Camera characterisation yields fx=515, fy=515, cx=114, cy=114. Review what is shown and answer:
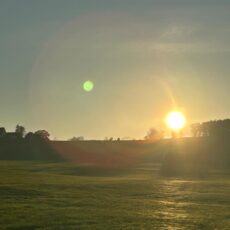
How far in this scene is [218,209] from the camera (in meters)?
40.2

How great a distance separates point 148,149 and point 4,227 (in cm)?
16444

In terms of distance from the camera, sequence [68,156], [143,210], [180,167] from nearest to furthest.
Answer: [143,210] → [180,167] → [68,156]

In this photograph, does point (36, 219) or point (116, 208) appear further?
point (116, 208)

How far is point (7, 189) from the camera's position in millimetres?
49969

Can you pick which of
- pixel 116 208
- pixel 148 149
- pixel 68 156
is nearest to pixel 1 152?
pixel 68 156

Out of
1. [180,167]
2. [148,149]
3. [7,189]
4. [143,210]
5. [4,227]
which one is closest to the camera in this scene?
[4,227]

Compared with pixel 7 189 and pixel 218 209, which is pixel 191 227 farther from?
pixel 7 189

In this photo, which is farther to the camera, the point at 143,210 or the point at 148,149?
the point at 148,149

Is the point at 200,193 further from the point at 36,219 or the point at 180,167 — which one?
the point at 180,167

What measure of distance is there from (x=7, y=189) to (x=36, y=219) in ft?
62.3

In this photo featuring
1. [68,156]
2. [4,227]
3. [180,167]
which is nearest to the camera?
[4,227]

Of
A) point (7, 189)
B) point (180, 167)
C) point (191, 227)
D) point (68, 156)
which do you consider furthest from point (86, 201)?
point (68, 156)

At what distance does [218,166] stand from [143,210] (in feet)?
294

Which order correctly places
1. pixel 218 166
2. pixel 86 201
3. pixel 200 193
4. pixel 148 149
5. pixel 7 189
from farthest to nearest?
pixel 148 149
pixel 218 166
pixel 200 193
pixel 7 189
pixel 86 201
